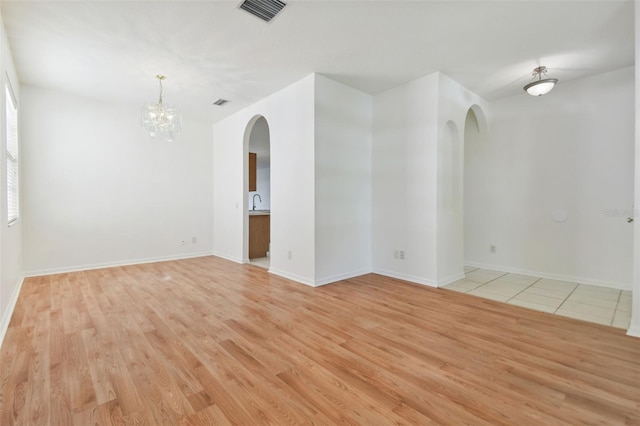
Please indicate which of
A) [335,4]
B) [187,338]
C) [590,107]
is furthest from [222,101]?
[590,107]

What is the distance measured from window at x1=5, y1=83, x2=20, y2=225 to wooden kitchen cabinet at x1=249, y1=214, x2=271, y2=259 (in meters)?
3.32

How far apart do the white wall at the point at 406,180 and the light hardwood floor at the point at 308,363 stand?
82cm

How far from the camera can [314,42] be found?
313 cm

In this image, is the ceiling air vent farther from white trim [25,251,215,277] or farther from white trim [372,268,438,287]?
white trim [25,251,215,277]

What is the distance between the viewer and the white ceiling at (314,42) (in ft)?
8.48

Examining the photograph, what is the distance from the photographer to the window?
136 inches

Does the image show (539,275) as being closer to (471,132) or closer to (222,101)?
(471,132)

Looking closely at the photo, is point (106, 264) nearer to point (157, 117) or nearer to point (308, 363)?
point (157, 117)

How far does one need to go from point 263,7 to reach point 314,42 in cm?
71

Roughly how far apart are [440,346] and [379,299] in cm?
115

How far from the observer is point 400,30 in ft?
9.50

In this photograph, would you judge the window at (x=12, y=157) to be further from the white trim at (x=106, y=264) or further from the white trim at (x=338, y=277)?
the white trim at (x=338, y=277)

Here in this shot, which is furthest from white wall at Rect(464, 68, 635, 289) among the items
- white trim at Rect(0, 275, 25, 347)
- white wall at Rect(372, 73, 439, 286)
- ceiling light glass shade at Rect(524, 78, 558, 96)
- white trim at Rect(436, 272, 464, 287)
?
white trim at Rect(0, 275, 25, 347)

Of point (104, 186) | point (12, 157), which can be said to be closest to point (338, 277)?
point (104, 186)
